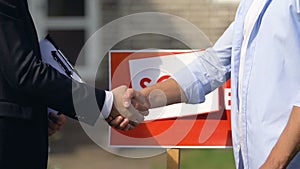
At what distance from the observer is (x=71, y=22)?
37.1ft

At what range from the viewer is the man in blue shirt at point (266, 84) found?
3.68 metres

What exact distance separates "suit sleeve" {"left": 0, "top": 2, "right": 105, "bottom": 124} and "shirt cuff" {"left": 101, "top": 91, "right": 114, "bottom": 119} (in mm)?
152

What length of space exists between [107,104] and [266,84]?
1.00 m

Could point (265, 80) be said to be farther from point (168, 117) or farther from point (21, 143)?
point (168, 117)

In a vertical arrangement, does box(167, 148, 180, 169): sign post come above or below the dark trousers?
below

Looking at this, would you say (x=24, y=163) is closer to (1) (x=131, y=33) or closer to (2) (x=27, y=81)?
(2) (x=27, y=81)

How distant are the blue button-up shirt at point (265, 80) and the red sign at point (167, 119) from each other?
1193mm

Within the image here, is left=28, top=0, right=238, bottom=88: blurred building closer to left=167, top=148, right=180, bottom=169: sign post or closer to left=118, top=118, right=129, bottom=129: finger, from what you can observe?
left=167, top=148, right=180, bottom=169: sign post

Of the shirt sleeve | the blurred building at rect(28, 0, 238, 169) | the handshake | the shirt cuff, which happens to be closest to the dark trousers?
the shirt cuff

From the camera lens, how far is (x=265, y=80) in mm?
3791

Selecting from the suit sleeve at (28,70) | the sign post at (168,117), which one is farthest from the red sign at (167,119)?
the suit sleeve at (28,70)

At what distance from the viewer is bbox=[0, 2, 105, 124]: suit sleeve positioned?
399cm

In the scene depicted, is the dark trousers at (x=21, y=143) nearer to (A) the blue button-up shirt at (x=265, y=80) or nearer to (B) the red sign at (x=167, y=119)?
(A) the blue button-up shirt at (x=265, y=80)

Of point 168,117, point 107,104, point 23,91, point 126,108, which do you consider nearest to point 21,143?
point 23,91
